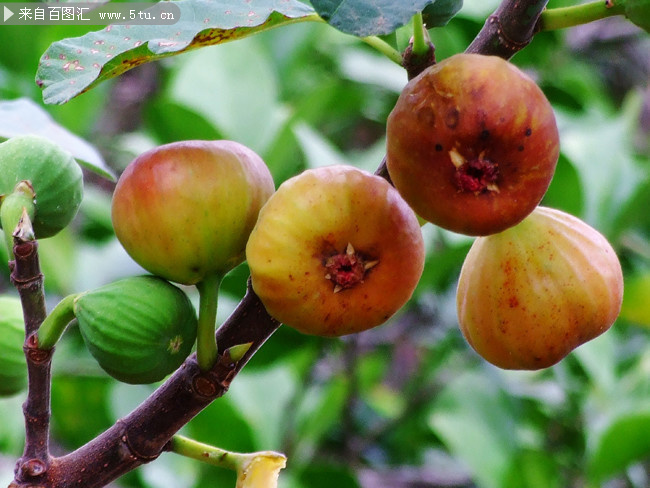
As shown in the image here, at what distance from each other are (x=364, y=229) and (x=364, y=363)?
6.52 ft

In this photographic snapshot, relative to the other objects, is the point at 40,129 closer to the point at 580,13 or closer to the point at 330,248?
the point at 330,248

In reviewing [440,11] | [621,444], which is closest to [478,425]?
[621,444]

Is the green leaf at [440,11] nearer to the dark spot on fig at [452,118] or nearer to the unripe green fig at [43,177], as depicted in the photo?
the dark spot on fig at [452,118]

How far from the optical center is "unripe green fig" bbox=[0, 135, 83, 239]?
76 cm

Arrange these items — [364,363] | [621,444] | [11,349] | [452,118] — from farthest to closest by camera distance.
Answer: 1. [364,363]
2. [621,444]
3. [11,349]
4. [452,118]

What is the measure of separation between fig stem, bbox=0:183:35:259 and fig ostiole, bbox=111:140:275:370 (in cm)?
7

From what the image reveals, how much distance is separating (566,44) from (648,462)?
136 cm

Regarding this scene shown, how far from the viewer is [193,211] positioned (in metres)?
0.72

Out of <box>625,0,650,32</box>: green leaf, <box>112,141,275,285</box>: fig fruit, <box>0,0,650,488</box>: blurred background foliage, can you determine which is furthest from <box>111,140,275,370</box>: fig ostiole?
<box>0,0,650,488</box>: blurred background foliage

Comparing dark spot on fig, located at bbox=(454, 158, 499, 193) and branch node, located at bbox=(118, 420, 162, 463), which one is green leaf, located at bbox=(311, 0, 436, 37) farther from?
branch node, located at bbox=(118, 420, 162, 463)

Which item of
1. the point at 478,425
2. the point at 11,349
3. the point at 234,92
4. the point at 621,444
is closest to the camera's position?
the point at 11,349

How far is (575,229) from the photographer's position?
0.80 meters

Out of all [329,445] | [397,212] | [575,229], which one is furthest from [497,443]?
[397,212]

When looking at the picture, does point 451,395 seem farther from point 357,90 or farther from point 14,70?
point 14,70
